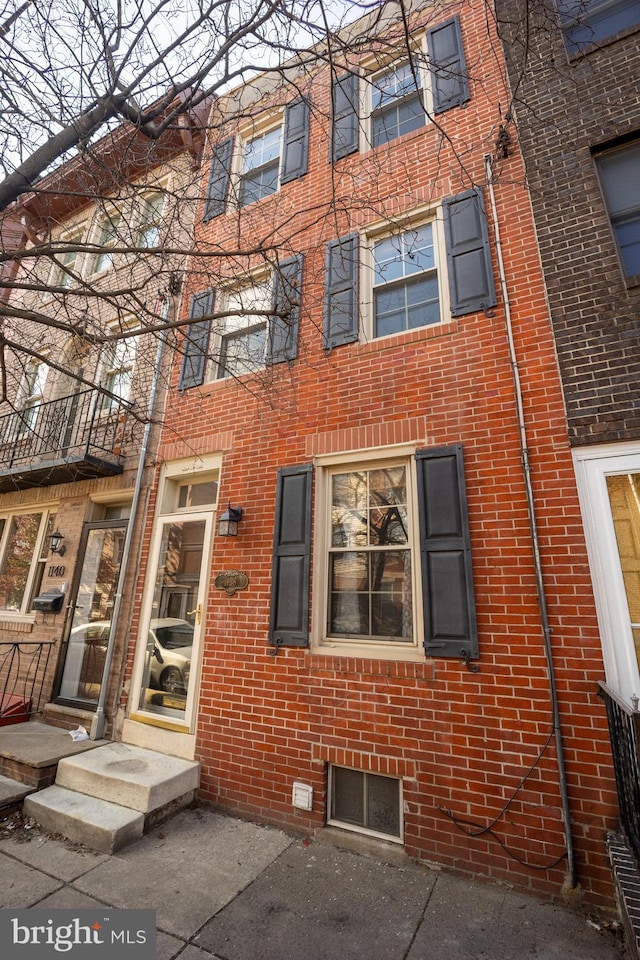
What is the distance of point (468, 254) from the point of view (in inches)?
170

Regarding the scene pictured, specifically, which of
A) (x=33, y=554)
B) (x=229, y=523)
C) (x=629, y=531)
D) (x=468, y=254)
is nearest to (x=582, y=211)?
(x=468, y=254)

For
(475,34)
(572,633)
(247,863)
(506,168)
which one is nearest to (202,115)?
(475,34)

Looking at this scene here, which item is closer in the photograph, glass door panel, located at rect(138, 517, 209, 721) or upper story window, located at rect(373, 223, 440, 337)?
upper story window, located at rect(373, 223, 440, 337)

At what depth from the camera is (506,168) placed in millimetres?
4414

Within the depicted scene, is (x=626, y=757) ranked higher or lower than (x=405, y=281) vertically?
lower

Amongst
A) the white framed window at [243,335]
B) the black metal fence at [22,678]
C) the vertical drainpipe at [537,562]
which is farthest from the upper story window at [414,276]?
the black metal fence at [22,678]

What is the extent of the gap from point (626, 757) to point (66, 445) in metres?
7.73

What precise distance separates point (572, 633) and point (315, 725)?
221 centimetres

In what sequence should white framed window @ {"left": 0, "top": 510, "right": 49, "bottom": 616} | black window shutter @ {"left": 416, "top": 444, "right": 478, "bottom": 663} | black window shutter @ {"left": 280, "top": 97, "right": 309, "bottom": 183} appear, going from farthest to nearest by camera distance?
white framed window @ {"left": 0, "top": 510, "right": 49, "bottom": 616} → black window shutter @ {"left": 280, "top": 97, "right": 309, "bottom": 183} → black window shutter @ {"left": 416, "top": 444, "right": 478, "bottom": 663}

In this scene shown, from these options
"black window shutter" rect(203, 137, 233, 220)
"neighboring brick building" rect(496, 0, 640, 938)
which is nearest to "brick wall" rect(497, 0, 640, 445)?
"neighboring brick building" rect(496, 0, 640, 938)

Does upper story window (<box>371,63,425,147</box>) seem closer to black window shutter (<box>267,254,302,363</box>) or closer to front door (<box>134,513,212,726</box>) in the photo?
black window shutter (<box>267,254,302,363</box>)

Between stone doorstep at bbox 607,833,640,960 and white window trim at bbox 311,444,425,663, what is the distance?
1.50 metres

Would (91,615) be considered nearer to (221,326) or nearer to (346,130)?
(221,326)

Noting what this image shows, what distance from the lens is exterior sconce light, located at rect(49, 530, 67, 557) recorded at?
6316 mm
